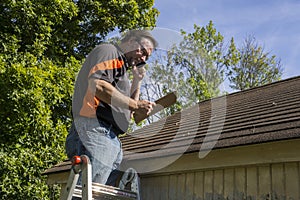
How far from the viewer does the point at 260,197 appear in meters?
3.74

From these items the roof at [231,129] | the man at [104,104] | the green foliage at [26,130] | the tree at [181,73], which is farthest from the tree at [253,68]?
the man at [104,104]

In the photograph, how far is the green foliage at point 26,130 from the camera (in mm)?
9344

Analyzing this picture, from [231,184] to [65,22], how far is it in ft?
31.7

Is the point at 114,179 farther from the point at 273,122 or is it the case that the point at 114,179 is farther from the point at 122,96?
the point at 273,122

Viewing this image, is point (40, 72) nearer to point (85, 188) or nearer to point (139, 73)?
point (139, 73)

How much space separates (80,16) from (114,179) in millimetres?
10365

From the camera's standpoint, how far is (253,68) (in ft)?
72.1

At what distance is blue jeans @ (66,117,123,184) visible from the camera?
2885mm

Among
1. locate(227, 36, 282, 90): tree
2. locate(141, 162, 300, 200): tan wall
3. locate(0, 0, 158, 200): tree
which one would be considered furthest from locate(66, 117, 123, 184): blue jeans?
locate(227, 36, 282, 90): tree

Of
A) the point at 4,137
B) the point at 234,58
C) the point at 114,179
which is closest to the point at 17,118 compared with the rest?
the point at 4,137

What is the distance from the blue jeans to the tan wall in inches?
57.7

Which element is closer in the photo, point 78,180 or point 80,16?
point 78,180

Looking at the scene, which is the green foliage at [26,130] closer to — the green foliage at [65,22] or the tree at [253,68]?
the green foliage at [65,22]

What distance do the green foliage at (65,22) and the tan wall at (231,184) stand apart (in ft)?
24.0
